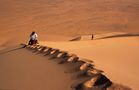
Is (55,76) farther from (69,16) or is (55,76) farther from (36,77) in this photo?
(69,16)

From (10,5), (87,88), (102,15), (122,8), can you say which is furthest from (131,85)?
(10,5)

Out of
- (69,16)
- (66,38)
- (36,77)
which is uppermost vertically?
(36,77)

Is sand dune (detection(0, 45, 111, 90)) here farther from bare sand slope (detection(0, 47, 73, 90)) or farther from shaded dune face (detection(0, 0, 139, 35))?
shaded dune face (detection(0, 0, 139, 35))

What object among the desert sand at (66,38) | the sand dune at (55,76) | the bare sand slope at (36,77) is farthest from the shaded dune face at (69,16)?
the sand dune at (55,76)

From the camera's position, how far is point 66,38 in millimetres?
22672

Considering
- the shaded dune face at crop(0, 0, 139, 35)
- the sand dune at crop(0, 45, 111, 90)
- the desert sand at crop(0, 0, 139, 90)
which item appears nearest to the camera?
the sand dune at crop(0, 45, 111, 90)

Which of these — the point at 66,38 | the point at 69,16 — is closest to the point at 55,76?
the point at 66,38

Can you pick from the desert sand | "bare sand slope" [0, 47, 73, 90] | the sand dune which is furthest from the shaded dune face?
the sand dune

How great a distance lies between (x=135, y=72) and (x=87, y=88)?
2.00 m

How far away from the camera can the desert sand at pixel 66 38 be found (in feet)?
17.2

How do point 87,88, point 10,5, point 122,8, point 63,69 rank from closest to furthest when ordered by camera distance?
point 87,88 → point 63,69 → point 122,8 → point 10,5

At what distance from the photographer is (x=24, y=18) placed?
3566cm

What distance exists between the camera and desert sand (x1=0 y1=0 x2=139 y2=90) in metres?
5.23

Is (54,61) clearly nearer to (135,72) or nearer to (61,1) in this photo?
(135,72)
